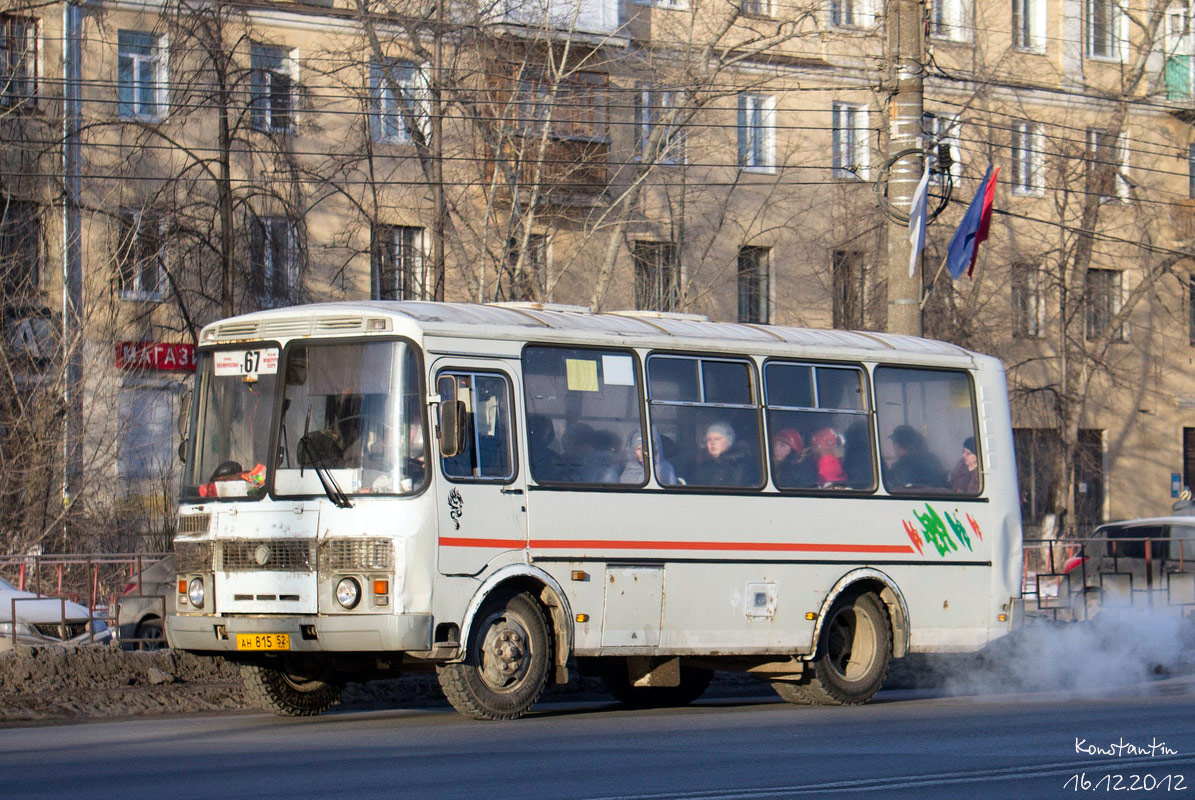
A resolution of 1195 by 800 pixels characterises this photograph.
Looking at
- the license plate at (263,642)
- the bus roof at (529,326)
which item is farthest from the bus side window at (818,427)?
the license plate at (263,642)

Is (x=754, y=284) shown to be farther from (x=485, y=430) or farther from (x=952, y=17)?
(x=485, y=430)

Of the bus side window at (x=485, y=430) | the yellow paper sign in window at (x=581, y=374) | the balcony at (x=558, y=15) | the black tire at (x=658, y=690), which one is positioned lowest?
the black tire at (x=658, y=690)

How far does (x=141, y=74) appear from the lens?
30.8 metres

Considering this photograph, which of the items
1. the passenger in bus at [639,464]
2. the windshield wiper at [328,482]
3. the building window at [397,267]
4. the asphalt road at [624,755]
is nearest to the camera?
the asphalt road at [624,755]

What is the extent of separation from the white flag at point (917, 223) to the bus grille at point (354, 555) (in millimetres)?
8585

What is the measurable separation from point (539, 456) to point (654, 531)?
1151mm

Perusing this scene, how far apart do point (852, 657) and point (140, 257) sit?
18.2 metres

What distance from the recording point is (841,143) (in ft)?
121

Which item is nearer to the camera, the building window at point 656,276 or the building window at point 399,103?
the building window at point 399,103

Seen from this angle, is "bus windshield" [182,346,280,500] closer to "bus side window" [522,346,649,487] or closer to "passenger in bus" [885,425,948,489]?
"bus side window" [522,346,649,487]

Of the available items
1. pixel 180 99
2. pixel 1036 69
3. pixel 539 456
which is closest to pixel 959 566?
pixel 539 456

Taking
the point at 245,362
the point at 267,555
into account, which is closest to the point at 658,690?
the point at 267,555

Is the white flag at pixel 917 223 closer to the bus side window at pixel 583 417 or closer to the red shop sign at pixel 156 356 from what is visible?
the bus side window at pixel 583 417

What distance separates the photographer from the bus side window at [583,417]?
12.6 meters
